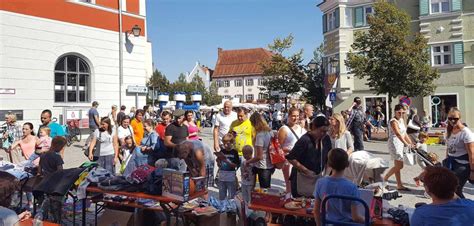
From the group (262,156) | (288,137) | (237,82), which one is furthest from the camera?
(237,82)

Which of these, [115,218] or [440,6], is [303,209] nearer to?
[115,218]

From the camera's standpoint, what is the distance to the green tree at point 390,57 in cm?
1980

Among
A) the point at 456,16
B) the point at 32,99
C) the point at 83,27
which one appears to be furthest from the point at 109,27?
the point at 456,16

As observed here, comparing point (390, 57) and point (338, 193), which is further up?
point (390, 57)

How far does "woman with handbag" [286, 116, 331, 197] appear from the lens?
16.1ft

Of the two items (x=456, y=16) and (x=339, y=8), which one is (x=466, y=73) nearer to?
(x=456, y=16)

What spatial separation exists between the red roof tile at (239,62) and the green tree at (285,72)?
173 feet

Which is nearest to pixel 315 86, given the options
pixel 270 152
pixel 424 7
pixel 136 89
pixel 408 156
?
pixel 424 7

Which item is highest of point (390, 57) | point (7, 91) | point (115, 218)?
point (390, 57)

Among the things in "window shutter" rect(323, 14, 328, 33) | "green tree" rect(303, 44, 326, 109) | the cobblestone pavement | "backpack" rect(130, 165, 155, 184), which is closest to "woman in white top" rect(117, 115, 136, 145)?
the cobblestone pavement

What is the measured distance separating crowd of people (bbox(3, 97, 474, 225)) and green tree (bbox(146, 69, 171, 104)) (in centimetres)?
4752

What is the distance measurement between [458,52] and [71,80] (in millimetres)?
24682

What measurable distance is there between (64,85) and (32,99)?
1686mm

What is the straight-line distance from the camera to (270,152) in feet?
20.5
